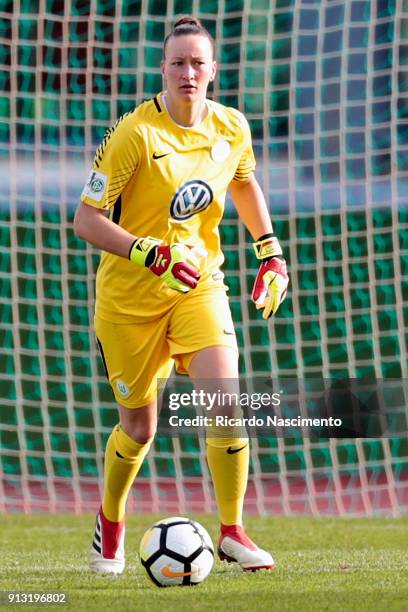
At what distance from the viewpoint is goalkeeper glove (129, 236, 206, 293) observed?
446 centimetres

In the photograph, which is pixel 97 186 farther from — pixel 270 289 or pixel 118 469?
pixel 118 469

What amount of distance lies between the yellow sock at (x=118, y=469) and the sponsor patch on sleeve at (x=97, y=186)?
931 millimetres

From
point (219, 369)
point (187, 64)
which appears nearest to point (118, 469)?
point (219, 369)

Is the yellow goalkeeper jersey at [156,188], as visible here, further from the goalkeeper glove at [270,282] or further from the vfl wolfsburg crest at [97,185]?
the goalkeeper glove at [270,282]

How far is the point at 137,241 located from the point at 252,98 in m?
6.72

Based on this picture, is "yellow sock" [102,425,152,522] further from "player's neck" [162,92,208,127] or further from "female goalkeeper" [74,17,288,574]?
"player's neck" [162,92,208,127]

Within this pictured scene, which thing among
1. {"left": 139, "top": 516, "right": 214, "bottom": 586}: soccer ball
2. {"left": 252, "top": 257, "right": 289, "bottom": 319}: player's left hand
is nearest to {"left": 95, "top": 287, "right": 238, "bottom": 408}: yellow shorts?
{"left": 252, "top": 257, "right": 289, "bottom": 319}: player's left hand

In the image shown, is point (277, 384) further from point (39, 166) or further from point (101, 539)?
point (101, 539)

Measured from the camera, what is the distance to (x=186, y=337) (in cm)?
474

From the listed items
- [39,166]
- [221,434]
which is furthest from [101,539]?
[39,166]

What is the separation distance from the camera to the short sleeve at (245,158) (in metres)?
5.02

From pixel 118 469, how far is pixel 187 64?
62.5 inches

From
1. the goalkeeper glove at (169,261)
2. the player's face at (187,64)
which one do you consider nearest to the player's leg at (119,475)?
the goalkeeper glove at (169,261)

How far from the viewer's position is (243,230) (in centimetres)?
941
